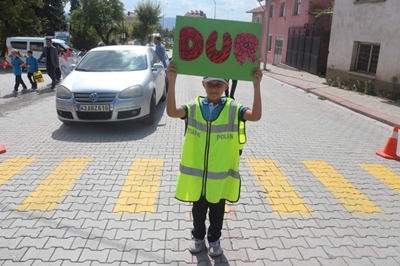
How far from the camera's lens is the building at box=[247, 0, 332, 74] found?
69.6 ft

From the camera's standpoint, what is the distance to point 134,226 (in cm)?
354

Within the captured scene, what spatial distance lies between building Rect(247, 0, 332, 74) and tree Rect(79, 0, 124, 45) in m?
22.6

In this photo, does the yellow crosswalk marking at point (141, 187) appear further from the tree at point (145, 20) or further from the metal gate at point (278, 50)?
the tree at point (145, 20)

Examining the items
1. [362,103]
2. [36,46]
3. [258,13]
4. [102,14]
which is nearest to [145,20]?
[102,14]

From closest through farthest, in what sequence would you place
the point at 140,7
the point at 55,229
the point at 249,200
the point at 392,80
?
the point at 55,229 < the point at 249,200 < the point at 392,80 < the point at 140,7

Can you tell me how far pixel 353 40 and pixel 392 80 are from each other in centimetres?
317

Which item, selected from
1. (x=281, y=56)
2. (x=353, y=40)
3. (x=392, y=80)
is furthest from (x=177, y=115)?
(x=281, y=56)

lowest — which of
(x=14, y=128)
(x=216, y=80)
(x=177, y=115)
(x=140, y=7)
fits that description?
(x=14, y=128)

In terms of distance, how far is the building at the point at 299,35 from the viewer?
69.6ft

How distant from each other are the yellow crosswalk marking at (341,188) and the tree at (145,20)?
58.4m

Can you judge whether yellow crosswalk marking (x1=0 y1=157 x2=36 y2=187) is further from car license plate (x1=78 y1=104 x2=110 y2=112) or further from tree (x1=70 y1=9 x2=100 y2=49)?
tree (x1=70 y1=9 x2=100 y2=49)

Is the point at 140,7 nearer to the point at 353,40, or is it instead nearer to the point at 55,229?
the point at 353,40

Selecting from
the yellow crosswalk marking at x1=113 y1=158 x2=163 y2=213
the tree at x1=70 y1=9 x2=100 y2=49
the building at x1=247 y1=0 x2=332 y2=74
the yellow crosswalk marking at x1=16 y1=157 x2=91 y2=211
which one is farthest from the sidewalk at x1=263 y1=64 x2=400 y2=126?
the tree at x1=70 y1=9 x2=100 y2=49

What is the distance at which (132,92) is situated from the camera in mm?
6844
